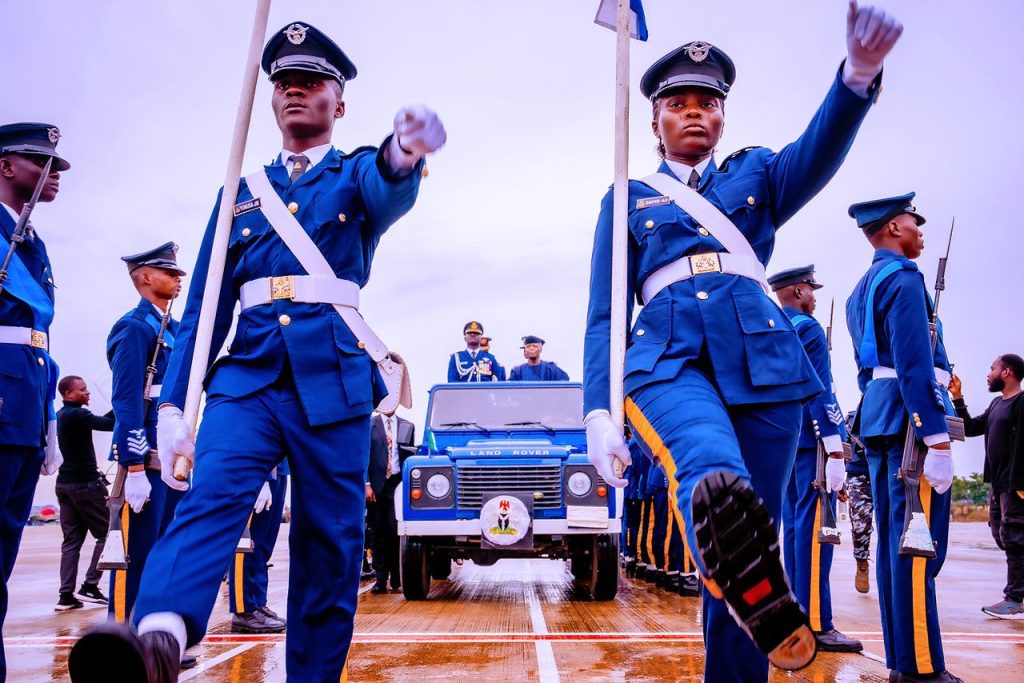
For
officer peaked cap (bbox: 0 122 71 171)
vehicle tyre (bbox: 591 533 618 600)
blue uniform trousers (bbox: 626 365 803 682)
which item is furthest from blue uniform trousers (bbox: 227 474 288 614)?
blue uniform trousers (bbox: 626 365 803 682)

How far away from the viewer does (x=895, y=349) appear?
4285 millimetres

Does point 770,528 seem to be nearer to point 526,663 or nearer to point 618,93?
point 618,93

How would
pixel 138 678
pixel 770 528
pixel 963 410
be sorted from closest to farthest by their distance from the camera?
1. pixel 138 678
2. pixel 770 528
3. pixel 963 410

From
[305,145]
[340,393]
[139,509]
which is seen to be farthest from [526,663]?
[305,145]

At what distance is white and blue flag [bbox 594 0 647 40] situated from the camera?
153 inches

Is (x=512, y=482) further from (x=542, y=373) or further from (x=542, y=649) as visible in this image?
(x=542, y=373)

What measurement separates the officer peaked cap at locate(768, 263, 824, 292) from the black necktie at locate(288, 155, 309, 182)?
14.4 ft

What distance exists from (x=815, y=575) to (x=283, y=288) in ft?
13.8

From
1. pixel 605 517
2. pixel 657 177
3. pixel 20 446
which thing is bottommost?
pixel 605 517

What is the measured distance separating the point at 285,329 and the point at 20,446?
1.76 metres

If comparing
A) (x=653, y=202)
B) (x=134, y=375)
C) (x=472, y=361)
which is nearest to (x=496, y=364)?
(x=472, y=361)

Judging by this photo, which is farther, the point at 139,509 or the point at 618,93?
the point at 139,509

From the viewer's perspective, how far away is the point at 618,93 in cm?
338

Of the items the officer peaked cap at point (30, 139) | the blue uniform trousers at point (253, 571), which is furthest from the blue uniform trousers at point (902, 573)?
the officer peaked cap at point (30, 139)
